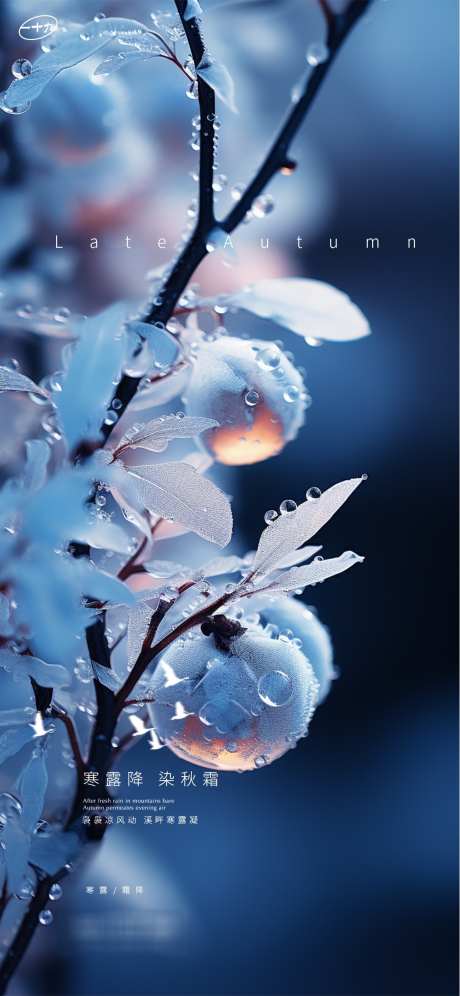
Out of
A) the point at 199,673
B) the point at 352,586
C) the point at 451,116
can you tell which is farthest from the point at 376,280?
the point at 199,673

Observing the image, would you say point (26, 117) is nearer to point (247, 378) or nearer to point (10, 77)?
point (10, 77)

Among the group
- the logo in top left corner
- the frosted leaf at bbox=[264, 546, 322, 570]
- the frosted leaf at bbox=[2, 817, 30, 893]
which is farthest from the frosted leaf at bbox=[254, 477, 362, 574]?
the logo in top left corner

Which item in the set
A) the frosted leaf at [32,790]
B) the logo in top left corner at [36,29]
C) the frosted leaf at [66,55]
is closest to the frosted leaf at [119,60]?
the frosted leaf at [66,55]

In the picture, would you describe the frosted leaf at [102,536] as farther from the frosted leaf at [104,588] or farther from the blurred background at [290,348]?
the blurred background at [290,348]

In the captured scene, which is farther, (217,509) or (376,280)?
(376,280)

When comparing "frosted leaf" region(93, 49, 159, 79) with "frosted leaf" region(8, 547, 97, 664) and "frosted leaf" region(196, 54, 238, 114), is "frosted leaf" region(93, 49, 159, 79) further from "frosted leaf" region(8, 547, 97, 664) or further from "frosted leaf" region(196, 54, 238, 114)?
"frosted leaf" region(8, 547, 97, 664)

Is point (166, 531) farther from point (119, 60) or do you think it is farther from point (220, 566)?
point (119, 60)

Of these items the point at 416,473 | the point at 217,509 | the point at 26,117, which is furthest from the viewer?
the point at 416,473
